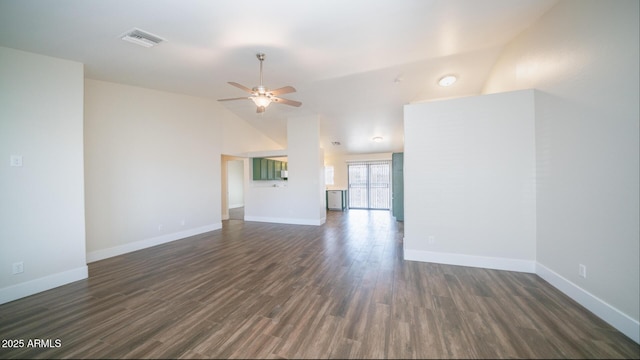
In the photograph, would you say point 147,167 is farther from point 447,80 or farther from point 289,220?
point 447,80

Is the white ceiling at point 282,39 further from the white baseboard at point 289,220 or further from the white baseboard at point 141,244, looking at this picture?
the white baseboard at point 289,220

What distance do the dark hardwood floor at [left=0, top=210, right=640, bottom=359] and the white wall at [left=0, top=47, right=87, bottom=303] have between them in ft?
1.12

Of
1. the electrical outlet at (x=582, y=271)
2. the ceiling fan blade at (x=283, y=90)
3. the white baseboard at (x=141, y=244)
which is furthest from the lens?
the white baseboard at (x=141, y=244)

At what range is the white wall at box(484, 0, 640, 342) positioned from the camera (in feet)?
5.88

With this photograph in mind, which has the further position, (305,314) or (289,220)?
(289,220)

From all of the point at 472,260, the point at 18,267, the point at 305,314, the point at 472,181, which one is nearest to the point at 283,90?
the point at 305,314

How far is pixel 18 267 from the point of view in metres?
2.59

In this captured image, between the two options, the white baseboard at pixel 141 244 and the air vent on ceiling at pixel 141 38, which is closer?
the air vent on ceiling at pixel 141 38

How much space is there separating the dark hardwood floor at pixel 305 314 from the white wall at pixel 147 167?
2.82 ft

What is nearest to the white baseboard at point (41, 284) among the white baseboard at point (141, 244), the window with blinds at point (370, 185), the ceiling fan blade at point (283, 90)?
the white baseboard at point (141, 244)

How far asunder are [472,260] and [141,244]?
19.1 feet

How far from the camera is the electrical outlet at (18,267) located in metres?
2.56

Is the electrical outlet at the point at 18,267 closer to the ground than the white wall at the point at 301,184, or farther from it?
closer to the ground

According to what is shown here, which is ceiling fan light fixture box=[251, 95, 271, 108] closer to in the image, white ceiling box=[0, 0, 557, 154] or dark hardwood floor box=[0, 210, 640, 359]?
white ceiling box=[0, 0, 557, 154]
